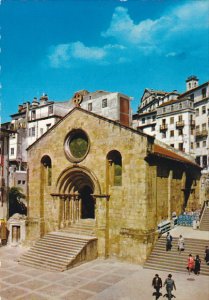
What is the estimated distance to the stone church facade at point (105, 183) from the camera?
2473 cm

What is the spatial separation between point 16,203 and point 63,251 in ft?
69.5

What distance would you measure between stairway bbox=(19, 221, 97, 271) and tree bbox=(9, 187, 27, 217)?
17.0 metres

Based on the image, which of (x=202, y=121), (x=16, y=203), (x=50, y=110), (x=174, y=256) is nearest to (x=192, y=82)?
(x=202, y=121)

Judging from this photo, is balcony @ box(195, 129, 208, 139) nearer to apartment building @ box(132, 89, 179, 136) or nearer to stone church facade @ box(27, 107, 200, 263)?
apartment building @ box(132, 89, 179, 136)

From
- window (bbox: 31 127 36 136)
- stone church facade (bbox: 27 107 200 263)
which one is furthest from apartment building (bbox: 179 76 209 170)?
window (bbox: 31 127 36 136)

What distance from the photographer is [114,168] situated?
26969 mm

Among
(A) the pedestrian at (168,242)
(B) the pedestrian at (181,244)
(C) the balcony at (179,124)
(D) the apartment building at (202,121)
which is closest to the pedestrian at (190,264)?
(B) the pedestrian at (181,244)

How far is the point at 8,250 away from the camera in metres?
29.5

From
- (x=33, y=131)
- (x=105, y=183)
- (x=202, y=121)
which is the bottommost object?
(x=105, y=183)

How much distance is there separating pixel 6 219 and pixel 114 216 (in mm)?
13390

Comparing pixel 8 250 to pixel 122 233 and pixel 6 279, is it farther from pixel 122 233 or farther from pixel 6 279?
pixel 122 233

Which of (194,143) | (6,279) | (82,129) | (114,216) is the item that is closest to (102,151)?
(82,129)

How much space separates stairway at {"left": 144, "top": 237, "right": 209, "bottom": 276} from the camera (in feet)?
72.6

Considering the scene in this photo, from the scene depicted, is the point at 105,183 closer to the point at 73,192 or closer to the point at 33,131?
the point at 73,192
